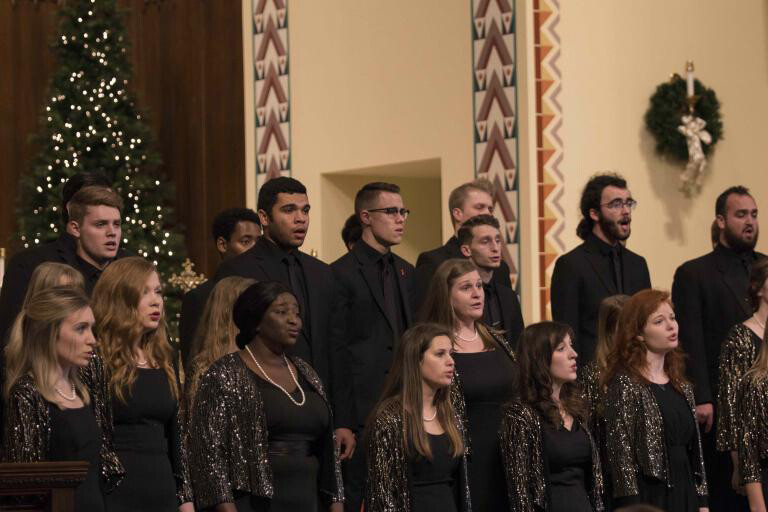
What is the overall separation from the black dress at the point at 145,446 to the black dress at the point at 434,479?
0.88 m

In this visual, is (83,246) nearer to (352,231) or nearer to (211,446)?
(211,446)

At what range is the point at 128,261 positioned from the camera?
19.1 ft

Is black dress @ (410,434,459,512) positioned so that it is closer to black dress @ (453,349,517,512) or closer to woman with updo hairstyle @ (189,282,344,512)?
woman with updo hairstyle @ (189,282,344,512)

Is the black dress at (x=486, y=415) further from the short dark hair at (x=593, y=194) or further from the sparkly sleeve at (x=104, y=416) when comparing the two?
the sparkly sleeve at (x=104, y=416)

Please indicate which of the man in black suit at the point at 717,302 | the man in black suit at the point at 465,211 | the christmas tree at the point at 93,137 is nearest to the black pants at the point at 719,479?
the man in black suit at the point at 717,302

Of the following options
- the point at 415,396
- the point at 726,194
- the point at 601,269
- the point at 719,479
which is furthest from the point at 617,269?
the point at 415,396

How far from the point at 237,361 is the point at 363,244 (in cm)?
179

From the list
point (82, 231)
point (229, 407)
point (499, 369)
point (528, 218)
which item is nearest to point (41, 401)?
point (229, 407)

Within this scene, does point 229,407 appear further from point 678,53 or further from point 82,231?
point 678,53

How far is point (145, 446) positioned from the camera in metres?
5.65

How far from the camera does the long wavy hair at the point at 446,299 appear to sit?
6.56m

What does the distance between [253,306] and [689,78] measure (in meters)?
5.59

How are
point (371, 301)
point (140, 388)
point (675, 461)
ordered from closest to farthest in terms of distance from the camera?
point (140, 388), point (675, 461), point (371, 301)

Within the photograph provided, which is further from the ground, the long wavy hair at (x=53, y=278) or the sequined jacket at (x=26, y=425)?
the long wavy hair at (x=53, y=278)
